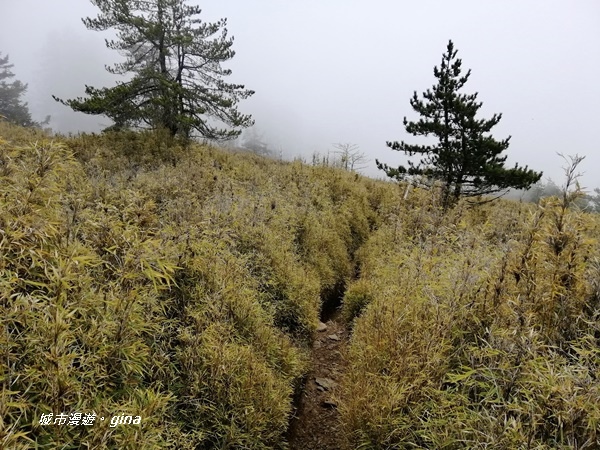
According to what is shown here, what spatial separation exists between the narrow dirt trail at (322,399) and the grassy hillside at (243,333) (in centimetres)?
36

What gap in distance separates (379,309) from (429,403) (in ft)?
4.76

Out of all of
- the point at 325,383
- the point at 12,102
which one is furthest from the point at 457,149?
the point at 12,102

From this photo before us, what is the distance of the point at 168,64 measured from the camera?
40.5 ft

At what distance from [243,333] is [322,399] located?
5.44 feet

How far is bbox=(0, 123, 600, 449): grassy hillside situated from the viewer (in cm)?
192

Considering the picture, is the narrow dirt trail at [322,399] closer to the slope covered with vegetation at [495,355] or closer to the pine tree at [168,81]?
the slope covered with vegetation at [495,355]

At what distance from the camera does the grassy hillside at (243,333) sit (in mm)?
1925

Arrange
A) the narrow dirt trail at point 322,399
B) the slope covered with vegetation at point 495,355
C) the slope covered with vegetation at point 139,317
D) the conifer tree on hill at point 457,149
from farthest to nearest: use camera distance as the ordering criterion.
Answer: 1. the conifer tree on hill at point 457,149
2. the narrow dirt trail at point 322,399
3. the slope covered with vegetation at point 495,355
4. the slope covered with vegetation at point 139,317

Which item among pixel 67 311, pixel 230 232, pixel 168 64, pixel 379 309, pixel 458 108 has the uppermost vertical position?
pixel 168 64

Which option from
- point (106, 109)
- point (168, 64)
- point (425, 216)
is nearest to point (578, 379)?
point (425, 216)

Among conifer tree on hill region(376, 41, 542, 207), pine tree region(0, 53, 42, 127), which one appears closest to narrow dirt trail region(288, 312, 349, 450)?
conifer tree on hill region(376, 41, 542, 207)

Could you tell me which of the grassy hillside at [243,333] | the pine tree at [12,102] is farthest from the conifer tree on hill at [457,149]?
the pine tree at [12,102]

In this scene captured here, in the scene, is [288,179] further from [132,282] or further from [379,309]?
[132,282]

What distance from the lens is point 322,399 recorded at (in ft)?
13.9
